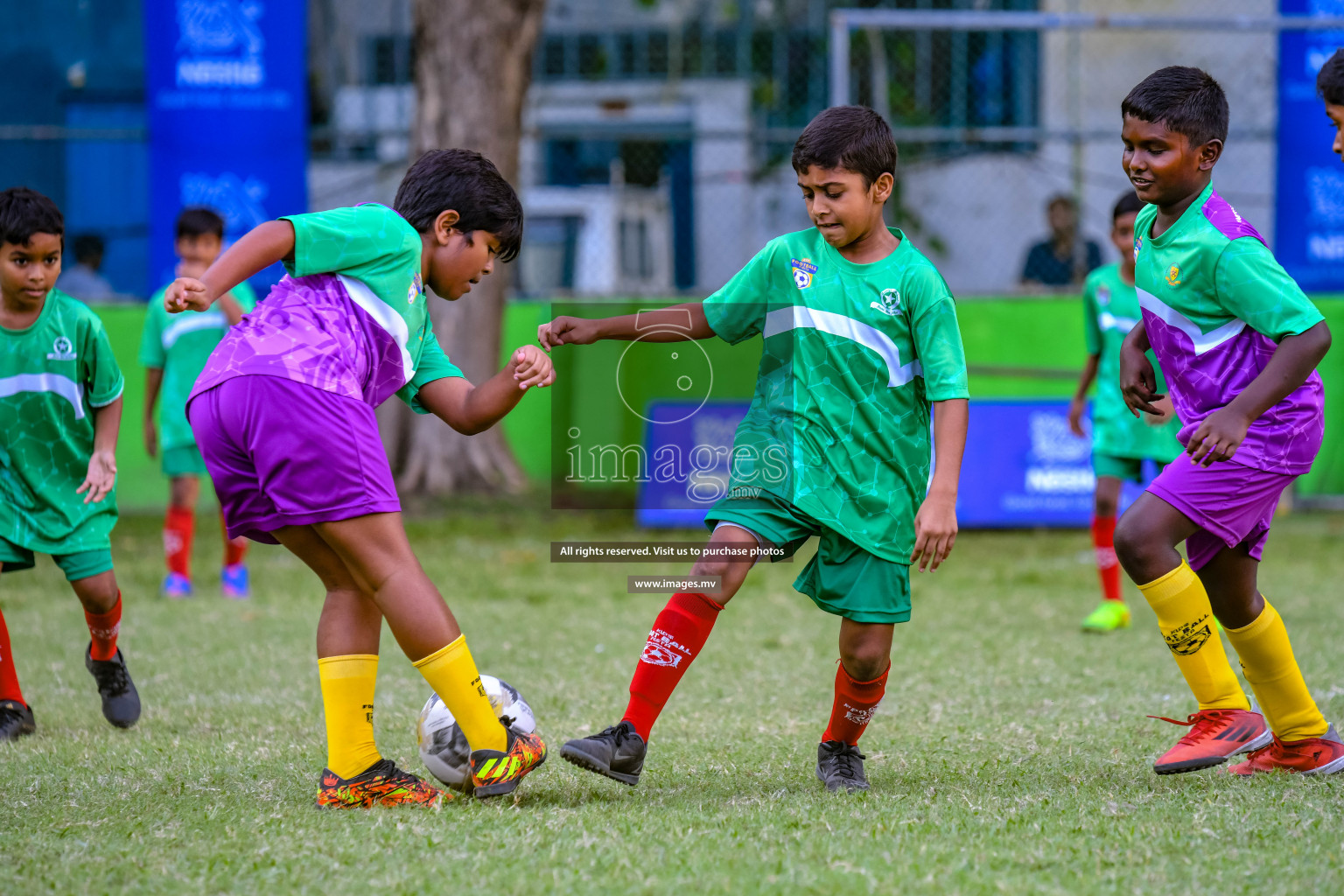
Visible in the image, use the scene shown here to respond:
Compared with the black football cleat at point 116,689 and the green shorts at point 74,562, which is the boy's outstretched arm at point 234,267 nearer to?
the green shorts at point 74,562

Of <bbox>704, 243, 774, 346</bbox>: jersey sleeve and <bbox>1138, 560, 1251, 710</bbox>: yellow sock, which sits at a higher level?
<bbox>704, 243, 774, 346</bbox>: jersey sleeve

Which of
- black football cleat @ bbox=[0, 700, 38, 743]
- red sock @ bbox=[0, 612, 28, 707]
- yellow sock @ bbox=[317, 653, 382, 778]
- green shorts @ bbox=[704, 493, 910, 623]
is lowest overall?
black football cleat @ bbox=[0, 700, 38, 743]

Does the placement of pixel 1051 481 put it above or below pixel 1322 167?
below

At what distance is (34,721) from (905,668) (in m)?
3.06

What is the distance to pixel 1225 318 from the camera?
3.32 metres

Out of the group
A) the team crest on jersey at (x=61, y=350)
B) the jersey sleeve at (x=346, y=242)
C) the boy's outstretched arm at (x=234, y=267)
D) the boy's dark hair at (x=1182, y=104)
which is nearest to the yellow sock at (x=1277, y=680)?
the boy's dark hair at (x=1182, y=104)

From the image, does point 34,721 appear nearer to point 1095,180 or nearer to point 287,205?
point 287,205

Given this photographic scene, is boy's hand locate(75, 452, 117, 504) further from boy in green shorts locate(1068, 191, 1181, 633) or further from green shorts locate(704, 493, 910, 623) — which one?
boy in green shorts locate(1068, 191, 1181, 633)

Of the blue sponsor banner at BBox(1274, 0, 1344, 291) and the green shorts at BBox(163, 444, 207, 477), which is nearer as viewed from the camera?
the green shorts at BBox(163, 444, 207, 477)

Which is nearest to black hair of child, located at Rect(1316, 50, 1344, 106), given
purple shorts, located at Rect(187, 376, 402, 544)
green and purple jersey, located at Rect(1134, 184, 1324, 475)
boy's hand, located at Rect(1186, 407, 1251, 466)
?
green and purple jersey, located at Rect(1134, 184, 1324, 475)

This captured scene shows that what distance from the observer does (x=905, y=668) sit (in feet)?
17.2

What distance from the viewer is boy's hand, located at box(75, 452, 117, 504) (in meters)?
4.12

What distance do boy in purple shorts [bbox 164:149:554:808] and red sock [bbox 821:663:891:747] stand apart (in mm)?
774

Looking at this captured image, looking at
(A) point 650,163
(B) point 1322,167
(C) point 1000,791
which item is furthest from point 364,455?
(A) point 650,163
